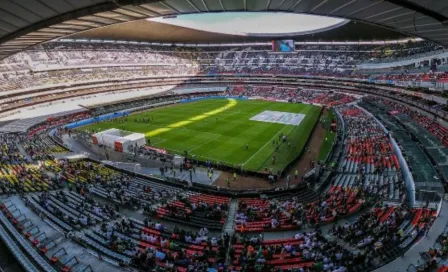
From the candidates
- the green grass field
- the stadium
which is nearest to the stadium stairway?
the stadium

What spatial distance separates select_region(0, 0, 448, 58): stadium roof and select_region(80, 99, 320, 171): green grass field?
22.5m

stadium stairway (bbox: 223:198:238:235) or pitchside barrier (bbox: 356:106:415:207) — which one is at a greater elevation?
pitchside barrier (bbox: 356:106:415:207)

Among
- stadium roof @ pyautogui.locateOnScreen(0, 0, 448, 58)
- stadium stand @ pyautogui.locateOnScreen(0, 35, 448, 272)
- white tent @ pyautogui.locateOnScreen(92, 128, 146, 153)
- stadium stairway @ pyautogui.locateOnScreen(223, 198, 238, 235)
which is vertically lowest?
stadium stairway @ pyautogui.locateOnScreen(223, 198, 238, 235)

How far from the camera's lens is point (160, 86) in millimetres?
74750

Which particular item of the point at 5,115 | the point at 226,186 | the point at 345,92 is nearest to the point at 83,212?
the point at 226,186

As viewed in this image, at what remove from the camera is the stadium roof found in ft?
16.7

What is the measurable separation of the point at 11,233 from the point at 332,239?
1548 centimetres

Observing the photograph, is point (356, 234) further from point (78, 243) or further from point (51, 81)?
point (51, 81)

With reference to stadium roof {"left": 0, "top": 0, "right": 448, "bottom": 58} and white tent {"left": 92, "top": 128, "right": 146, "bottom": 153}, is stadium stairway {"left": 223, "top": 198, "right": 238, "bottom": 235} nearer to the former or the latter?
stadium roof {"left": 0, "top": 0, "right": 448, "bottom": 58}

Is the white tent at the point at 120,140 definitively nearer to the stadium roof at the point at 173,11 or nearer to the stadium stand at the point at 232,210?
the stadium stand at the point at 232,210

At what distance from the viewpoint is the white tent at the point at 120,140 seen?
1305 inches

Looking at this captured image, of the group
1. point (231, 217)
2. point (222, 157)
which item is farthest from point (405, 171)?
point (222, 157)

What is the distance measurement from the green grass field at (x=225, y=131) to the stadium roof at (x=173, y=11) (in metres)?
22.5

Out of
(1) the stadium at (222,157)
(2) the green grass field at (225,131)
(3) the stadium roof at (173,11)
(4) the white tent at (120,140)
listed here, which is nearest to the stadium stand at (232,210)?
(1) the stadium at (222,157)
